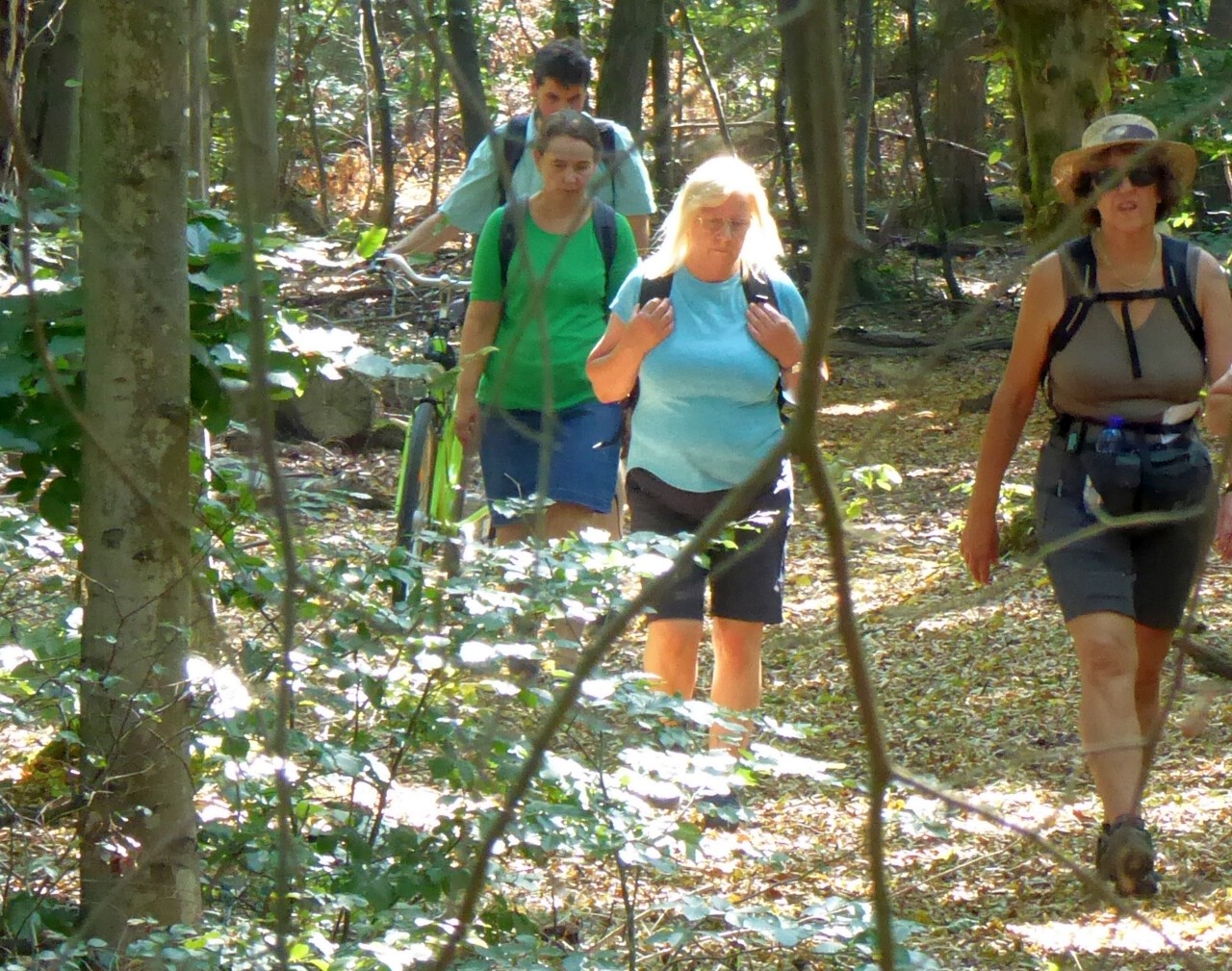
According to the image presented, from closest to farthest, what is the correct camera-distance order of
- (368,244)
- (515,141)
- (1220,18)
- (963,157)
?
(368,244) → (515,141) → (1220,18) → (963,157)

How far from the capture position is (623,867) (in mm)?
2578

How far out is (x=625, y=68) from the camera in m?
11.8

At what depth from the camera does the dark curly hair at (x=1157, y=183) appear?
354cm

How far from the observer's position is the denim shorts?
4.53 m

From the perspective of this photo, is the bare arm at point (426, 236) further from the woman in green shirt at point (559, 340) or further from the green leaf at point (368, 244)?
the green leaf at point (368, 244)

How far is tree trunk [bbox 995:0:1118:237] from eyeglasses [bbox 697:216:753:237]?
3732 millimetres

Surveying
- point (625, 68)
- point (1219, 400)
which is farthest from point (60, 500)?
point (625, 68)

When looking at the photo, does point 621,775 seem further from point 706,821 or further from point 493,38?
point 493,38

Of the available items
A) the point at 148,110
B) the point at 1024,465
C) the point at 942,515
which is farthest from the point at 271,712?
the point at 1024,465

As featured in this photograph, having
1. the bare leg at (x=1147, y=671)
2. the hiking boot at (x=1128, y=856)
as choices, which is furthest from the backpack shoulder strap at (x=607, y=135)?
the hiking boot at (x=1128, y=856)

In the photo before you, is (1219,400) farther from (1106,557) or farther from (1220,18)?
(1220,18)

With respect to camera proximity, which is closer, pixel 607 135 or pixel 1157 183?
pixel 1157 183

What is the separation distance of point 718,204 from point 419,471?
179 cm

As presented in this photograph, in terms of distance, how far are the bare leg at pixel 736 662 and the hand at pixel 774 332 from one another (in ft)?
2.29
